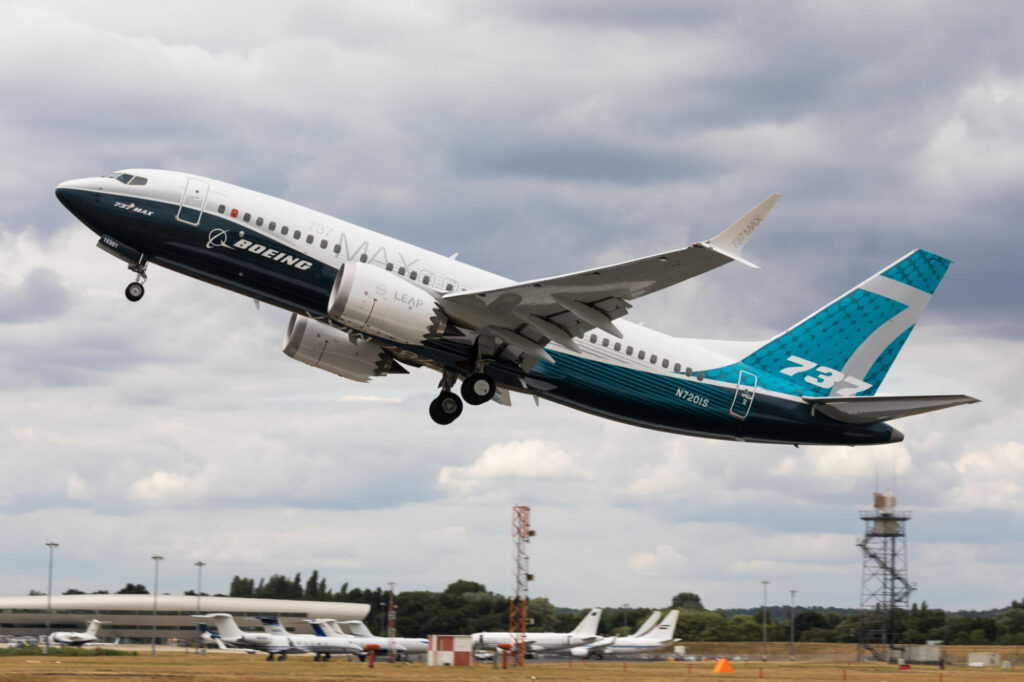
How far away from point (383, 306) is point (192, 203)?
7448 millimetres

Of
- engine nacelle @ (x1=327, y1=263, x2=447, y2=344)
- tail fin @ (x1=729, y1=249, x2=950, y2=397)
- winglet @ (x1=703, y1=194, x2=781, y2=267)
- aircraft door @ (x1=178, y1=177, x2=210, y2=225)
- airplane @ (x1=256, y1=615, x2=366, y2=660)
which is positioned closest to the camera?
winglet @ (x1=703, y1=194, x2=781, y2=267)

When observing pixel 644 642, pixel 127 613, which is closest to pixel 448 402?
pixel 644 642

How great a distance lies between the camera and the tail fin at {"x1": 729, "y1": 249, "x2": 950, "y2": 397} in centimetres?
4359

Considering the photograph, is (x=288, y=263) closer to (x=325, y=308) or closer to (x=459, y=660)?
(x=325, y=308)

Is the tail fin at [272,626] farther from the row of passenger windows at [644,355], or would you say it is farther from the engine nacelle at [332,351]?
the row of passenger windows at [644,355]

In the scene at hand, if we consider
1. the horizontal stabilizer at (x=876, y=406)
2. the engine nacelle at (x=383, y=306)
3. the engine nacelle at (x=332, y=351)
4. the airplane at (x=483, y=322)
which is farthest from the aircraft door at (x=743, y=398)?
the engine nacelle at (x=332, y=351)

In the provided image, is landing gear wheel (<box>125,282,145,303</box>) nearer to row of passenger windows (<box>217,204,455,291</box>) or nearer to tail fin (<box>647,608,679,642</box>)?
row of passenger windows (<box>217,204,455,291</box>)

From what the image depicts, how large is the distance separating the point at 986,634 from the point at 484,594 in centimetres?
6355

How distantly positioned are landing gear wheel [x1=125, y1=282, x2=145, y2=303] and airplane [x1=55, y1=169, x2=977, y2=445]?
1.5 inches

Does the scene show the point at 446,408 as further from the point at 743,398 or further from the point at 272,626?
the point at 272,626

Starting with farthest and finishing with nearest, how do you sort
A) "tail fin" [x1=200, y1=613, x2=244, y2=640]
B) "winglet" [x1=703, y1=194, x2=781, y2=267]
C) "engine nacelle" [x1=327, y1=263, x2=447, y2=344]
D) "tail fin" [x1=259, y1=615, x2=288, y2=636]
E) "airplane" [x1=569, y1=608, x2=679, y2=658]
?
"airplane" [x1=569, y1=608, x2=679, y2=658]
"tail fin" [x1=200, y1=613, x2=244, y2=640]
"tail fin" [x1=259, y1=615, x2=288, y2=636]
"engine nacelle" [x1=327, y1=263, x2=447, y2=344]
"winglet" [x1=703, y1=194, x2=781, y2=267]

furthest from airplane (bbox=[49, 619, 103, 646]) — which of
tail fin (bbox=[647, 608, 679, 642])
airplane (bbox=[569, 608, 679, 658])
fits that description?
tail fin (bbox=[647, 608, 679, 642])

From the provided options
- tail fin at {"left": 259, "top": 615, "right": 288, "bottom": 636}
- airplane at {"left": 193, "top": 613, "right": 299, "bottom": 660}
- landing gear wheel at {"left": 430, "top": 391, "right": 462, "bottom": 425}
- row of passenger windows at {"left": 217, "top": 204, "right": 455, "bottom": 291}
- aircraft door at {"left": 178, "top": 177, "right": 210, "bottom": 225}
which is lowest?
airplane at {"left": 193, "top": 613, "right": 299, "bottom": 660}

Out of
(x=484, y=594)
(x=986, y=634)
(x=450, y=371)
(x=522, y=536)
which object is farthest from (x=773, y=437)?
(x=986, y=634)
